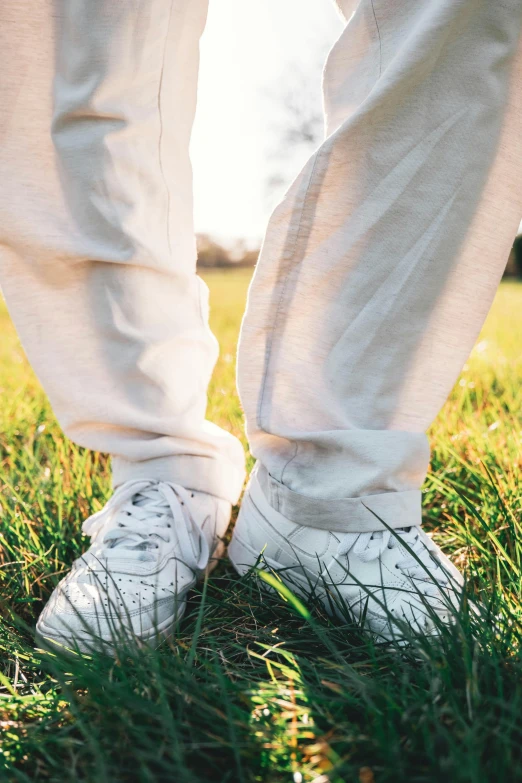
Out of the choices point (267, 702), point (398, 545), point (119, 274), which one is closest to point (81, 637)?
point (267, 702)

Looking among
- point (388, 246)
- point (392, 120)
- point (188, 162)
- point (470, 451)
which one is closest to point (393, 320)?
point (388, 246)

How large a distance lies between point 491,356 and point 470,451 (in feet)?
4.80

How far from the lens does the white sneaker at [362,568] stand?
0.89m

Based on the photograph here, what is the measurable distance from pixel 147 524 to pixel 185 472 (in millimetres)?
143

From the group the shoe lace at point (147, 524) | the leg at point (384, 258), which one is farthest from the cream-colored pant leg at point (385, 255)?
the shoe lace at point (147, 524)

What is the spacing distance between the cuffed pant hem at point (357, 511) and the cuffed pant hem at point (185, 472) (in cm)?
25

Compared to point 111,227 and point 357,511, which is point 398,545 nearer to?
point 357,511

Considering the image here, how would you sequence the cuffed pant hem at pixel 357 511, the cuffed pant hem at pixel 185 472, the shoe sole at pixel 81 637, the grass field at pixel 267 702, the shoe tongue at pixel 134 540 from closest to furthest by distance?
the grass field at pixel 267 702 < the shoe sole at pixel 81 637 < the cuffed pant hem at pixel 357 511 < the shoe tongue at pixel 134 540 < the cuffed pant hem at pixel 185 472

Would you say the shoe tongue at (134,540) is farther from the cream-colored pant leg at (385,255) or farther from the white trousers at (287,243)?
the cream-colored pant leg at (385,255)

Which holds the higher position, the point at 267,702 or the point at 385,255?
the point at 385,255

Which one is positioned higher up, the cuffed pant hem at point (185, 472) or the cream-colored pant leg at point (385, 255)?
the cream-colored pant leg at point (385, 255)

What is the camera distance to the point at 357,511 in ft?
3.13

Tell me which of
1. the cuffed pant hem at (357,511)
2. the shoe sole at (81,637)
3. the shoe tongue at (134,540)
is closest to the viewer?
the shoe sole at (81,637)

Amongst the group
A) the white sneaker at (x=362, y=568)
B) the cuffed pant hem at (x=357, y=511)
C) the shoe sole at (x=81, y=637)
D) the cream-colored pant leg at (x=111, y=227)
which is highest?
the cream-colored pant leg at (x=111, y=227)
